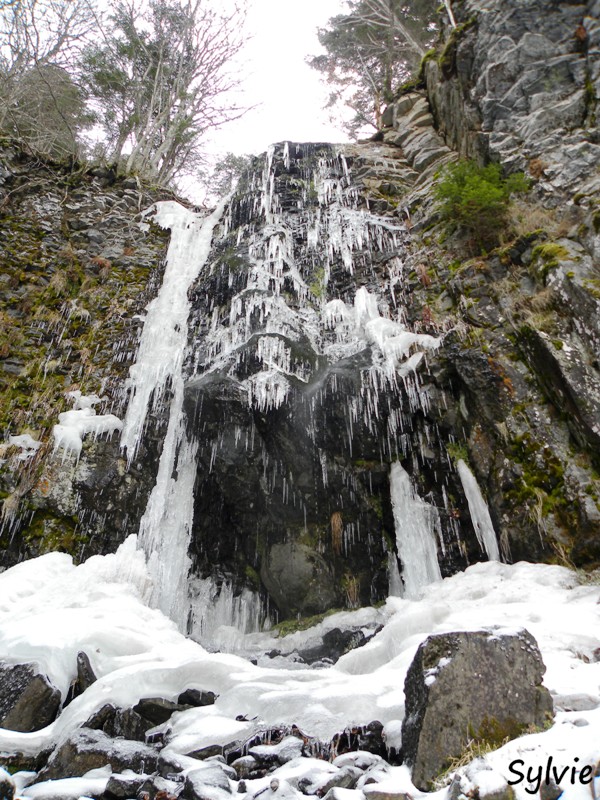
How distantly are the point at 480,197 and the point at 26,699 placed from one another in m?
9.59

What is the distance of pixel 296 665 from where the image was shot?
6.39 metres

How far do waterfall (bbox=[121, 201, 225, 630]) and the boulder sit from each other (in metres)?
4.09

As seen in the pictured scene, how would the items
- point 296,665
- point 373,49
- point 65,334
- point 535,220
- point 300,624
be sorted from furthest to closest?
point 373,49 → point 65,334 → point 535,220 → point 300,624 → point 296,665

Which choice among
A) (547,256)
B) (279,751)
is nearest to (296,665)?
(279,751)

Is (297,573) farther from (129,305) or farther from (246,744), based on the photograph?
(129,305)

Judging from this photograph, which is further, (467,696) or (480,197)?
(480,197)

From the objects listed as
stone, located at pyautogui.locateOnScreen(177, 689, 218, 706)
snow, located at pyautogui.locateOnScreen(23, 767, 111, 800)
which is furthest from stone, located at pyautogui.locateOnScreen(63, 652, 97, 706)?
snow, located at pyautogui.locateOnScreen(23, 767, 111, 800)

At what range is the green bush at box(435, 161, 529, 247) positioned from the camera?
9.36 m

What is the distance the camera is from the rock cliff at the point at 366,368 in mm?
7371

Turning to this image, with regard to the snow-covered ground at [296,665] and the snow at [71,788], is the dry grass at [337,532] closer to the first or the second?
the snow-covered ground at [296,665]

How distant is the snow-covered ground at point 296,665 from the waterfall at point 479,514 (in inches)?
12.9

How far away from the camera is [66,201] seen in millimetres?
13266

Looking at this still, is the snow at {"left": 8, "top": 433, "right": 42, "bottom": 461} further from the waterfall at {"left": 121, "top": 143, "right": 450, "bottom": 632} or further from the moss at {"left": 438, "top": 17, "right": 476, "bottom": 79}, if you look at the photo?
the moss at {"left": 438, "top": 17, "right": 476, "bottom": 79}

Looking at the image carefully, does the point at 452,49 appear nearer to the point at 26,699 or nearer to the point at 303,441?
the point at 303,441
